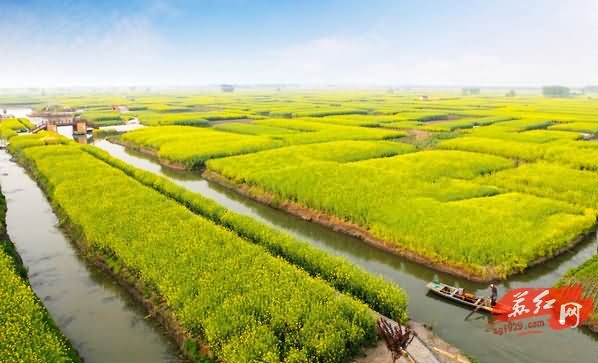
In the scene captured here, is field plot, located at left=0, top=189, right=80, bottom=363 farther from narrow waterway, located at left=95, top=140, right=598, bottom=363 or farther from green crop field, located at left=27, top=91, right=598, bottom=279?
green crop field, located at left=27, top=91, right=598, bottom=279

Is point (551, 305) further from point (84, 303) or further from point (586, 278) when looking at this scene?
point (84, 303)

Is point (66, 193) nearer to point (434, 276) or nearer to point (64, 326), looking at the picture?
point (64, 326)

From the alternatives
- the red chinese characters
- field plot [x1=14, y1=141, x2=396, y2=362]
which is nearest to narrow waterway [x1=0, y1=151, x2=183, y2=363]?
field plot [x1=14, y1=141, x2=396, y2=362]

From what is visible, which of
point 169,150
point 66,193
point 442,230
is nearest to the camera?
point 442,230

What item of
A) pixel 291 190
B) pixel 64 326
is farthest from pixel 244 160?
pixel 64 326

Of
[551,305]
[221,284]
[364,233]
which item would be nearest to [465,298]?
[551,305]
